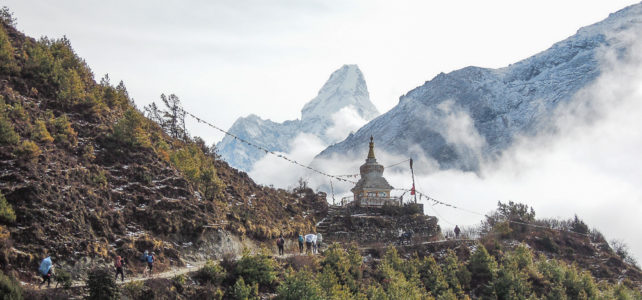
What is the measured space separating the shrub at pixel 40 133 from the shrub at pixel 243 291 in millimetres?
12381

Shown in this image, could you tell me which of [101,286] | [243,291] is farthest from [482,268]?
[101,286]

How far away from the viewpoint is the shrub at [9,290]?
18453mm

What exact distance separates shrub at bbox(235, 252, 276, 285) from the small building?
22.8 metres

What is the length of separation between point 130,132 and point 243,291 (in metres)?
13.9

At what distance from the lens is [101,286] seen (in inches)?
807

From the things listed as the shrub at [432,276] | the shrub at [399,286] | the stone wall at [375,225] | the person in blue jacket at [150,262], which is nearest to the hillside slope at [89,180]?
the person in blue jacket at [150,262]

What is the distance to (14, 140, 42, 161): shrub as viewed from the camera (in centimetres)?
2620

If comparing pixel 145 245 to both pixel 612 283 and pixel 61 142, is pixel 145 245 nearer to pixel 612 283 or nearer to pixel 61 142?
pixel 61 142

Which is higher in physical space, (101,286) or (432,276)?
(432,276)

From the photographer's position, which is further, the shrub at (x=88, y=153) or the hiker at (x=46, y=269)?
the shrub at (x=88, y=153)

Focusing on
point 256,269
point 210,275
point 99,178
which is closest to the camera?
point 210,275

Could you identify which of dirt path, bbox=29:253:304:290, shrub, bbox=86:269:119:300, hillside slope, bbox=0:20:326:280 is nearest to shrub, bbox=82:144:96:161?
hillside slope, bbox=0:20:326:280

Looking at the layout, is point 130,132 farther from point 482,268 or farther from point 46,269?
point 482,268

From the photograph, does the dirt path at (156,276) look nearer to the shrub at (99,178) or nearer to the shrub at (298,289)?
the shrub at (298,289)
